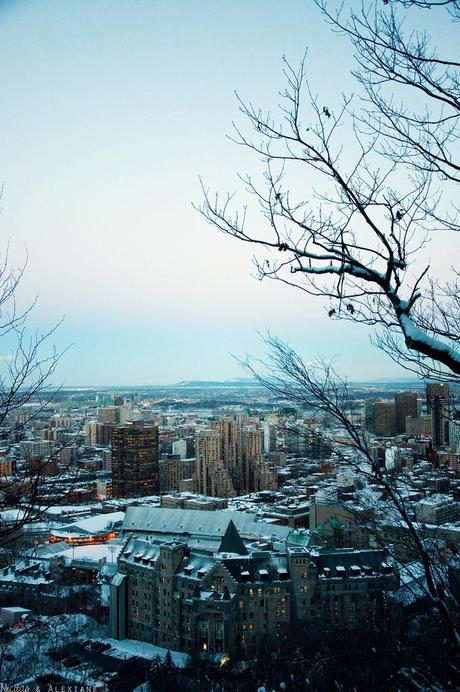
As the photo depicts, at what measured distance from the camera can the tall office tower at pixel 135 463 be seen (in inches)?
1543

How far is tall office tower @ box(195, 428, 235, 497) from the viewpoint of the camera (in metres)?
37.9

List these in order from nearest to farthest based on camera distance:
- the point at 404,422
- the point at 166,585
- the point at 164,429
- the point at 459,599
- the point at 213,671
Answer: the point at 459,599, the point at 213,671, the point at 166,585, the point at 404,422, the point at 164,429

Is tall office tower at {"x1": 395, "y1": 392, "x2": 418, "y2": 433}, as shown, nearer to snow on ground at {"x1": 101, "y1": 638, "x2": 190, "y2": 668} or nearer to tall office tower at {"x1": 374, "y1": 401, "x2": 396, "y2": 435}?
tall office tower at {"x1": 374, "y1": 401, "x2": 396, "y2": 435}

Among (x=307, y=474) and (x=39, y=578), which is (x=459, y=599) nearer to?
(x=39, y=578)

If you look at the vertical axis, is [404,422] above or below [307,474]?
above

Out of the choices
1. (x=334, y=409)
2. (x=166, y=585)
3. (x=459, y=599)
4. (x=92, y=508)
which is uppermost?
(x=334, y=409)

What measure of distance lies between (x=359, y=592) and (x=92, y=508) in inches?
952

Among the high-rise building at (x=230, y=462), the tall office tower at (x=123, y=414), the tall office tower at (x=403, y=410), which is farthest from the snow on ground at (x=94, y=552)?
the tall office tower at (x=123, y=414)

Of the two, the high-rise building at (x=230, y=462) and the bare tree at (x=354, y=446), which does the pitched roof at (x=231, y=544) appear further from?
the high-rise building at (x=230, y=462)

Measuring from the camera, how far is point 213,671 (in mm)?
11344

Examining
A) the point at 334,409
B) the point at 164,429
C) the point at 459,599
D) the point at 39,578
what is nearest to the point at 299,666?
the point at 459,599

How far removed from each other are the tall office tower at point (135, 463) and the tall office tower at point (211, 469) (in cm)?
310

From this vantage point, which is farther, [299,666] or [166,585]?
[166,585]

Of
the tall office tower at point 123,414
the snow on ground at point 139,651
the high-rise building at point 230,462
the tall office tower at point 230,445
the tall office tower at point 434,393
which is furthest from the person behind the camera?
the tall office tower at point 123,414
